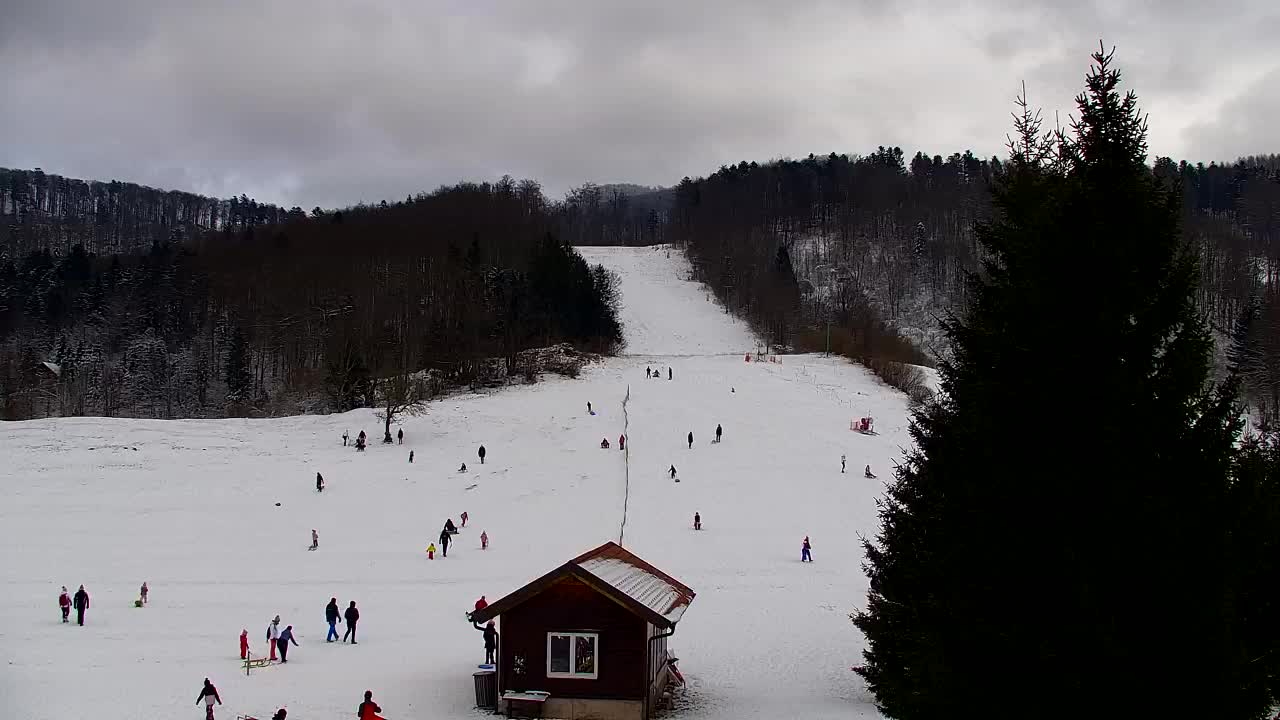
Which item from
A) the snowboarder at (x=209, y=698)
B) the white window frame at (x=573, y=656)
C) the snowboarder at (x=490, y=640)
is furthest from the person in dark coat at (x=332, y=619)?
the white window frame at (x=573, y=656)

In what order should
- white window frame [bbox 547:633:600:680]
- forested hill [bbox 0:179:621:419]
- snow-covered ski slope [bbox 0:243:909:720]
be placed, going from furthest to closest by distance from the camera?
forested hill [bbox 0:179:621:419]
snow-covered ski slope [bbox 0:243:909:720]
white window frame [bbox 547:633:600:680]

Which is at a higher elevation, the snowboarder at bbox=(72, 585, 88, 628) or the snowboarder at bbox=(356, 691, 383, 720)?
the snowboarder at bbox=(356, 691, 383, 720)

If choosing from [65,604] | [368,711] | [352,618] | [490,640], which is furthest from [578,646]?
[65,604]

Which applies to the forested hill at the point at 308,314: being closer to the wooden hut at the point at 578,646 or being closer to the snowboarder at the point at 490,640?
the snowboarder at the point at 490,640

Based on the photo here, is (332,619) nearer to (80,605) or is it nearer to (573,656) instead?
(80,605)

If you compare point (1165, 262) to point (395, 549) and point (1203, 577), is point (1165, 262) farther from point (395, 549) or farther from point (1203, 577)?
point (395, 549)

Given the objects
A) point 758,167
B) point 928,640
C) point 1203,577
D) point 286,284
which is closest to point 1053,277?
point 1203,577

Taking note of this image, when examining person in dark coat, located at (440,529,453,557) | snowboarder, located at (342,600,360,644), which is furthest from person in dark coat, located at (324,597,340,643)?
person in dark coat, located at (440,529,453,557)

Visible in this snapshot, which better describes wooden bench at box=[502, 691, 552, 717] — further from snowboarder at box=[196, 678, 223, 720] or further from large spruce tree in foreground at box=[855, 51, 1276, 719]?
large spruce tree in foreground at box=[855, 51, 1276, 719]
